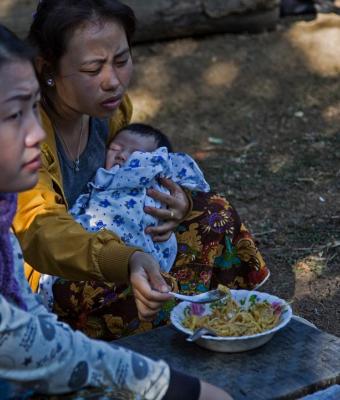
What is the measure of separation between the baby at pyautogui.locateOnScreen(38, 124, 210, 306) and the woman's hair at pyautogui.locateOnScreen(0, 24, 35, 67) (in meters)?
1.14

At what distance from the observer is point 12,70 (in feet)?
7.46

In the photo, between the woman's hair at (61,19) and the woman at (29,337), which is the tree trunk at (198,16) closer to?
the woman's hair at (61,19)

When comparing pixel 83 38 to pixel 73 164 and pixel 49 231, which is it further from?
pixel 49 231

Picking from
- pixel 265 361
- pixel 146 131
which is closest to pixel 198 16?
pixel 146 131

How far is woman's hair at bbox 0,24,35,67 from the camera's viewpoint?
2270 millimetres

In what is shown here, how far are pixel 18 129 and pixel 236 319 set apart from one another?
1083mm

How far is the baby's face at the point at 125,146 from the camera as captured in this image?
12.1ft

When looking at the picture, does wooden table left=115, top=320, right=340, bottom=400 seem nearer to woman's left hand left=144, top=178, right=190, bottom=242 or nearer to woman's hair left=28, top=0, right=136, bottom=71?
woman's left hand left=144, top=178, right=190, bottom=242

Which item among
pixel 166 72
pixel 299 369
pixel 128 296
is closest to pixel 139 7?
pixel 166 72

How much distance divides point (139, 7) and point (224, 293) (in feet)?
12.1

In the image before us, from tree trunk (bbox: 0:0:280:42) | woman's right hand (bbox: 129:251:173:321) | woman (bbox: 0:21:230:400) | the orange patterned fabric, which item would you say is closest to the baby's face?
the orange patterned fabric

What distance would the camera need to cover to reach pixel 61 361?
2.18m

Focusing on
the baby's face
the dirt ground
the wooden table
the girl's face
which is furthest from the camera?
the dirt ground

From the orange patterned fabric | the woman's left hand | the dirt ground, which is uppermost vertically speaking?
the woman's left hand
